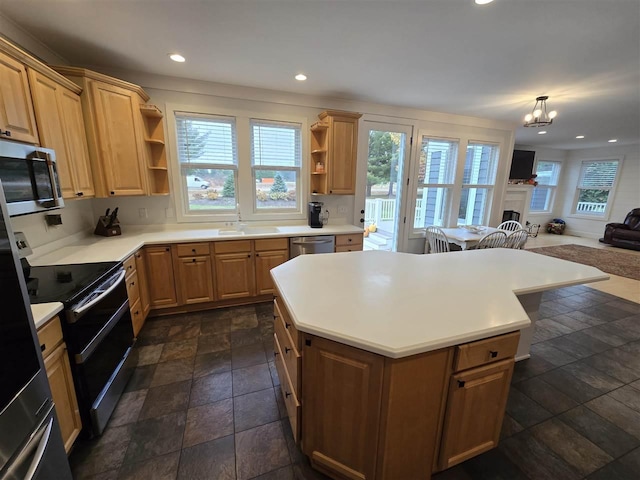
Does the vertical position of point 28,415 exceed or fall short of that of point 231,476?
it exceeds it

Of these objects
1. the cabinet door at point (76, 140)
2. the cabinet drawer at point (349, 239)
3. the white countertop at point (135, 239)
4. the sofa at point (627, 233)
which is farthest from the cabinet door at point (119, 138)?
the sofa at point (627, 233)

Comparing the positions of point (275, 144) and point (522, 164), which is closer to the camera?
point (275, 144)

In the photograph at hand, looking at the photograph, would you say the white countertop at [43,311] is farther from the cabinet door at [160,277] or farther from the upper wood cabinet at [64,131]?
the cabinet door at [160,277]

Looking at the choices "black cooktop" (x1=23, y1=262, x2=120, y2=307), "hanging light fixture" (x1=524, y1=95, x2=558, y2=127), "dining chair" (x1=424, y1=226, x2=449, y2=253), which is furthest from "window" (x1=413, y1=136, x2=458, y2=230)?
"black cooktop" (x1=23, y1=262, x2=120, y2=307)

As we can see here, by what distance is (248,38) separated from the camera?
218 cm

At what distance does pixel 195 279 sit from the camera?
2920 mm

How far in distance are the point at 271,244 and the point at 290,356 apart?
188 centimetres

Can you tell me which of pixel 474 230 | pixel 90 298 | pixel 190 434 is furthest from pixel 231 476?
pixel 474 230

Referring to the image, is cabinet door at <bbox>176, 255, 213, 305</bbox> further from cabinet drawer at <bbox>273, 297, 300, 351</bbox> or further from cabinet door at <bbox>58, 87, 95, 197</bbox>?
cabinet drawer at <bbox>273, 297, 300, 351</bbox>

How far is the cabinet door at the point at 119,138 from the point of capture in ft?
7.97

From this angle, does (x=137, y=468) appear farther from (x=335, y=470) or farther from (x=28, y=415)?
(x=335, y=470)

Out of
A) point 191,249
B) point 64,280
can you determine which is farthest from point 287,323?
point 191,249

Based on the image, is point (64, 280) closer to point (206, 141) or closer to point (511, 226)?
point (206, 141)

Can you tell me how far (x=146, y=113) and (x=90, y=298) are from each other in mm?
2186
